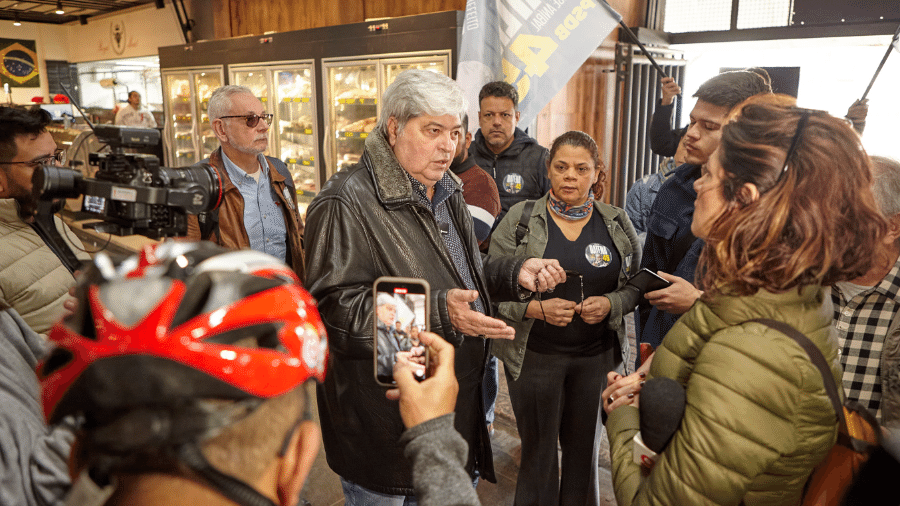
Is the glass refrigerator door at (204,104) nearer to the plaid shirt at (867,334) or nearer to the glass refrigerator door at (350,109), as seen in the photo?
the glass refrigerator door at (350,109)

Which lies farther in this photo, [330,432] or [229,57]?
[229,57]

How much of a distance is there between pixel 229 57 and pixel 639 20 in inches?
195

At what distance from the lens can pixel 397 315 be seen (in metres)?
1.26

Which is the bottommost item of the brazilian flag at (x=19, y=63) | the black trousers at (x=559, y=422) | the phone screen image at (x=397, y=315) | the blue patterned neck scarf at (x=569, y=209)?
the black trousers at (x=559, y=422)

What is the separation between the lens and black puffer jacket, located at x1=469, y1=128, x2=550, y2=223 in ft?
11.6

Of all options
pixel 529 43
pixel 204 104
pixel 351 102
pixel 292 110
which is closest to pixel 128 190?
pixel 529 43

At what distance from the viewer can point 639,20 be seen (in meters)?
5.60

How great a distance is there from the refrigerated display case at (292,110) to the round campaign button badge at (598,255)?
471 cm

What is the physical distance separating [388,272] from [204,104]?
23.8ft

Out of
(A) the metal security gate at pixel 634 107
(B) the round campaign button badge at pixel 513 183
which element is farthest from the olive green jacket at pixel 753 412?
(A) the metal security gate at pixel 634 107

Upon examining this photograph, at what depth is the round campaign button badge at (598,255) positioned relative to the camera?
7.72 ft

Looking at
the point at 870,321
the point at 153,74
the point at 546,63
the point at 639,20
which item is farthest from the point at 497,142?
the point at 153,74

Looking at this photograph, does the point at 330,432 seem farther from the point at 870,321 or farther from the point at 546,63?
the point at 546,63

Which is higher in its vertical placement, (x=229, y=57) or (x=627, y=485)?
(x=229, y=57)
